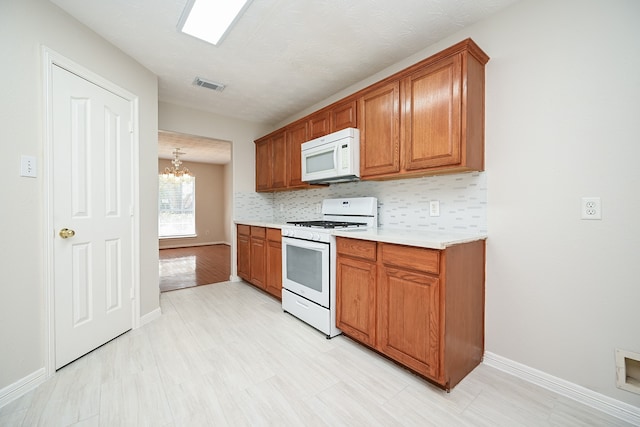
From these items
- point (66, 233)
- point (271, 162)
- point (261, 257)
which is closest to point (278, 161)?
point (271, 162)

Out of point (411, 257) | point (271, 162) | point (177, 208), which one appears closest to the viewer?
point (411, 257)

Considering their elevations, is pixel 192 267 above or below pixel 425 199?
below

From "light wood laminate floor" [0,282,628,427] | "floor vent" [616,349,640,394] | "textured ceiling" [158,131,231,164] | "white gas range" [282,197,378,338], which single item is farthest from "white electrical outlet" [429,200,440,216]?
"textured ceiling" [158,131,231,164]

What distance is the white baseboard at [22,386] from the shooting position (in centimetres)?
149

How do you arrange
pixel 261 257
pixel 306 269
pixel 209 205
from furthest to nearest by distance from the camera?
pixel 209 205 → pixel 261 257 → pixel 306 269

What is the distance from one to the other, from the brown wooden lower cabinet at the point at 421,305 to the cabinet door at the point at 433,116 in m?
0.64

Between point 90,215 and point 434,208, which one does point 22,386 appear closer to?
point 90,215

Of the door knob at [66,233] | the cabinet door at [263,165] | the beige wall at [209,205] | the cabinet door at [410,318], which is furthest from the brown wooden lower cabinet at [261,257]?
the beige wall at [209,205]

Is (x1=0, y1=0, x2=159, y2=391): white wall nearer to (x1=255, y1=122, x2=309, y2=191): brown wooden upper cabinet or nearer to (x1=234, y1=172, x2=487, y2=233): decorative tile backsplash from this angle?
(x1=255, y1=122, x2=309, y2=191): brown wooden upper cabinet

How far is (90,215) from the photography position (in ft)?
6.68

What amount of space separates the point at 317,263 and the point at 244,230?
1.76m

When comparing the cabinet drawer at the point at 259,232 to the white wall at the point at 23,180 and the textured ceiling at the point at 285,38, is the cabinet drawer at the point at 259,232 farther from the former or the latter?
the white wall at the point at 23,180

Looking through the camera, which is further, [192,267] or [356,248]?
[192,267]

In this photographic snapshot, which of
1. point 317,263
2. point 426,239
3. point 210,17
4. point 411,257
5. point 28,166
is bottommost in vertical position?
point 317,263
